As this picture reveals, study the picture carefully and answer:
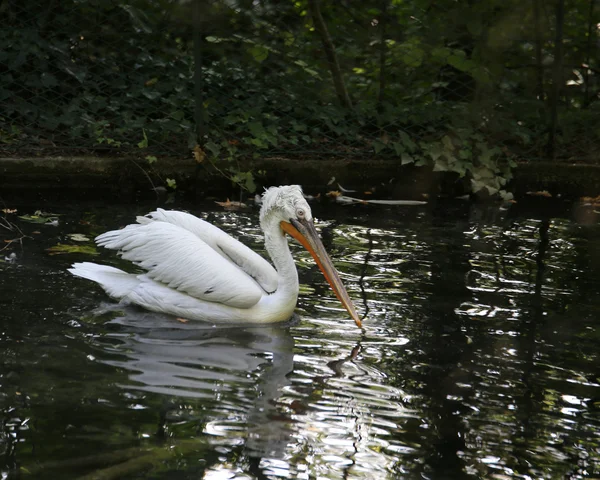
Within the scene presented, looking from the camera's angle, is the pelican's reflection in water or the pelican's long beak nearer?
the pelican's reflection in water

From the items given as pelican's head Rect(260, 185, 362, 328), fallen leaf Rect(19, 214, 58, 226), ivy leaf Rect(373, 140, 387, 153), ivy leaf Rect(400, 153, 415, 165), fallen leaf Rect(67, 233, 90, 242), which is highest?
ivy leaf Rect(373, 140, 387, 153)

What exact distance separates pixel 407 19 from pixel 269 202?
12.5 feet

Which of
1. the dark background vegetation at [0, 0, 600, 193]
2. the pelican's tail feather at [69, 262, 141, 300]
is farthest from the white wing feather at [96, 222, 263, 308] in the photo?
the dark background vegetation at [0, 0, 600, 193]

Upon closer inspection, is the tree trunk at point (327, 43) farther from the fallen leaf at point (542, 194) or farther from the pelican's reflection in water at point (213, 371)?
the pelican's reflection in water at point (213, 371)

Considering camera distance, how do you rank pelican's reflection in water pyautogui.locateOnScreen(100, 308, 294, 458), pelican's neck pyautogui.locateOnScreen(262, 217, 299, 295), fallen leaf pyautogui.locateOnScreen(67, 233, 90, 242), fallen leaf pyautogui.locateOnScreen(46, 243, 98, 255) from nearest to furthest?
1. pelican's reflection in water pyautogui.locateOnScreen(100, 308, 294, 458)
2. pelican's neck pyautogui.locateOnScreen(262, 217, 299, 295)
3. fallen leaf pyautogui.locateOnScreen(46, 243, 98, 255)
4. fallen leaf pyautogui.locateOnScreen(67, 233, 90, 242)

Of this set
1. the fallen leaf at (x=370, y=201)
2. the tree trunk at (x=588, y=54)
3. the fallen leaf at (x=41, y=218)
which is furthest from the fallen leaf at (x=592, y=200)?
the fallen leaf at (x=41, y=218)

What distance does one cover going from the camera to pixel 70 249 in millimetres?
5500

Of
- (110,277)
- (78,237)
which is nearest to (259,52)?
(78,237)

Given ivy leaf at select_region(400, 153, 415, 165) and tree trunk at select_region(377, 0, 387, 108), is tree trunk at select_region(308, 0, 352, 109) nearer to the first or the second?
tree trunk at select_region(377, 0, 387, 108)

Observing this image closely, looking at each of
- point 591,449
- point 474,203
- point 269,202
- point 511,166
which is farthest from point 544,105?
point 591,449

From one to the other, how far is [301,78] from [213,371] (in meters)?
4.71

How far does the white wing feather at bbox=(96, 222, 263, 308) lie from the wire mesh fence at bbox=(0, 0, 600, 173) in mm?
3038

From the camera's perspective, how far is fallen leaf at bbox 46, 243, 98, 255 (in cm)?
543

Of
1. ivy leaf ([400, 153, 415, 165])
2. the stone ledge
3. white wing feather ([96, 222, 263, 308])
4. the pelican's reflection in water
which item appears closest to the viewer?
the pelican's reflection in water
